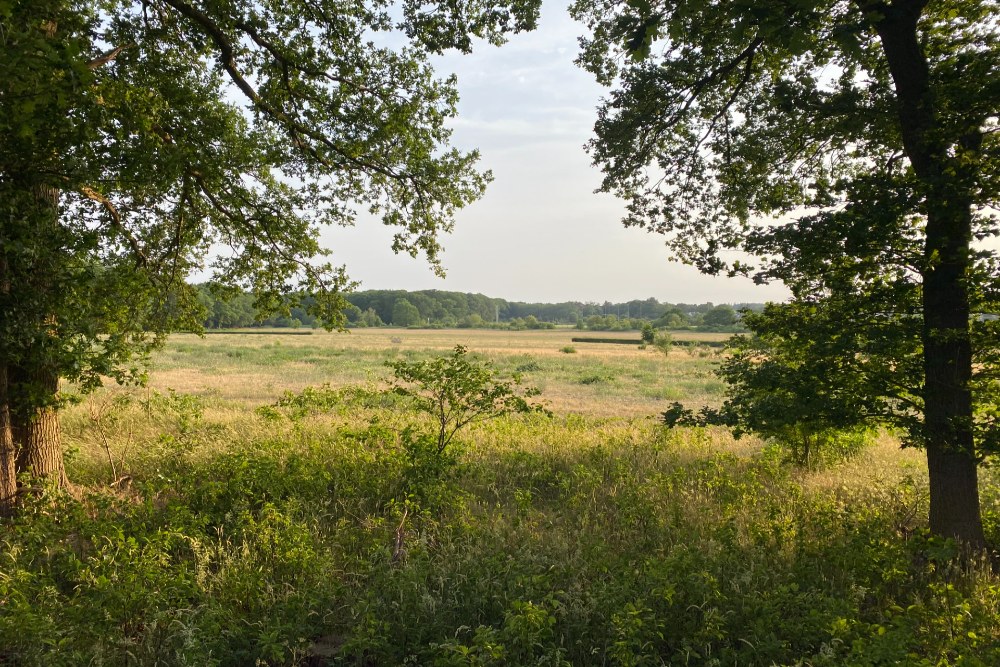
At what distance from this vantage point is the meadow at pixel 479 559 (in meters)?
3.77

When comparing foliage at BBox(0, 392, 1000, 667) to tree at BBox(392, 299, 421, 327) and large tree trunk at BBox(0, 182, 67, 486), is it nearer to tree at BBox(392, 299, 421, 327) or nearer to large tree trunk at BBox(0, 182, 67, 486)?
large tree trunk at BBox(0, 182, 67, 486)

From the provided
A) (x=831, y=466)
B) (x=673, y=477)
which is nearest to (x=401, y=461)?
(x=673, y=477)

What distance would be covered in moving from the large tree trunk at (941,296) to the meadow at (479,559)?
0.56m

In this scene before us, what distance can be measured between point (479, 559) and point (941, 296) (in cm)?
517

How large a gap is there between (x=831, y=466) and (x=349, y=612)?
8.10 metres

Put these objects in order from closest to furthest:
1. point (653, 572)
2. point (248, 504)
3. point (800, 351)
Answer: point (653, 572) → point (800, 351) → point (248, 504)

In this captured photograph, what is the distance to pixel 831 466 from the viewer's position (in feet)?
29.0

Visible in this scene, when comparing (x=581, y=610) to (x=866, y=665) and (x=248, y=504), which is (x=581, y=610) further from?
(x=248, y=504)

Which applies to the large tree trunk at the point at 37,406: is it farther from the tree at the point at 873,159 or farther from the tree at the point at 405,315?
the tree at the point at 405,315

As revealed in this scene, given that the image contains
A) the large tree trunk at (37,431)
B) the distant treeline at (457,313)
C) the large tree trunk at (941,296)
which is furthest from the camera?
the distant treeline at (457,313)

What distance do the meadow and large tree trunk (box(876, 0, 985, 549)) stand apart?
1.83 ft

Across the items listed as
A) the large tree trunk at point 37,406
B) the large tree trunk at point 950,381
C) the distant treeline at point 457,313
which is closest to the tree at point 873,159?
the large tree trunk at point 950,381

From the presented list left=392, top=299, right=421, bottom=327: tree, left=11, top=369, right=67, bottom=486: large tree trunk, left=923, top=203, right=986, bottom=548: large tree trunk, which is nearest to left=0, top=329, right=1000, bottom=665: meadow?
left=923, top=203, right=986, bottom=548: large tree trunk

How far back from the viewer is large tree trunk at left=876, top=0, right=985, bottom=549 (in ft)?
15.4
